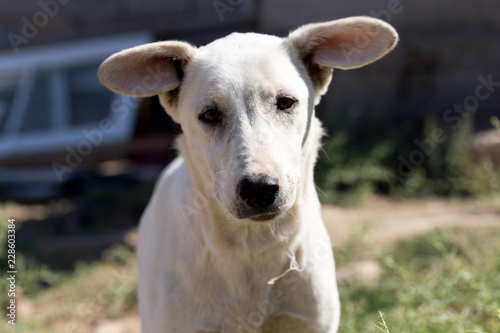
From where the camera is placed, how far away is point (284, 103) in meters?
2.83

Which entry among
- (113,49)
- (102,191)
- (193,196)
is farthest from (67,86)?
(193,196)

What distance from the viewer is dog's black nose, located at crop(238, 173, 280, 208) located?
2.49 metres

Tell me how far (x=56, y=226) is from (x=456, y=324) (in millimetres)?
5490

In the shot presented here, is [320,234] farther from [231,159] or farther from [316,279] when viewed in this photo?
[231,159]

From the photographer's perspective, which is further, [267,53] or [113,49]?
[113,49]

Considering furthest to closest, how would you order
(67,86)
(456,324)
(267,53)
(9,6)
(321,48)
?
(9,6), (67,86), (456,324), (321,48), (267,53)

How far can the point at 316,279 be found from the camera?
2969mm

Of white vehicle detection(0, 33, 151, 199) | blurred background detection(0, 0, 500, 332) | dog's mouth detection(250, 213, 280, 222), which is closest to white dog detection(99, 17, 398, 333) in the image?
dog's mouth detection(250, 213, 280, 222)

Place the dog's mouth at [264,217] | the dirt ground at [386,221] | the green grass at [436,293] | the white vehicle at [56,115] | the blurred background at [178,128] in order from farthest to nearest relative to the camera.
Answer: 1. the white vehicle at [56,115]
2. the blurred background at [178,128]
3. the dirt ground at [386,221]
4. the green grass at [436,293]
5. the dog's mouth at [264,217]

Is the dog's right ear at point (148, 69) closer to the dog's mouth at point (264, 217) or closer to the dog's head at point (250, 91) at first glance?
the dog's head at point (250, 91)

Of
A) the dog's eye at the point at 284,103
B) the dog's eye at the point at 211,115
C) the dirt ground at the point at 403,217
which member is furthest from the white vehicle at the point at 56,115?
the dog's eye at the point at 284,103

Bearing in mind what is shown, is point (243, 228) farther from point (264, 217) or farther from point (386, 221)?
point (386, 221)

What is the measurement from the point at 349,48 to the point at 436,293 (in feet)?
5.52

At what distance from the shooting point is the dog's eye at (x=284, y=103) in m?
2.81
